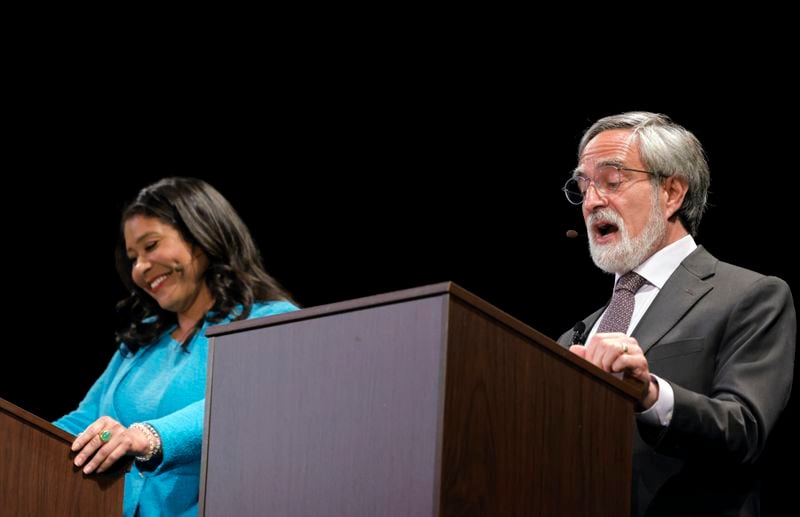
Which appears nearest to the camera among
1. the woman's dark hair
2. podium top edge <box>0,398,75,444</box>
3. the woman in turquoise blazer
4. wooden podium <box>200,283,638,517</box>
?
wooden podium <box>200,283,638,517</box>

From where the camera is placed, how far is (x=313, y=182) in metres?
4.80

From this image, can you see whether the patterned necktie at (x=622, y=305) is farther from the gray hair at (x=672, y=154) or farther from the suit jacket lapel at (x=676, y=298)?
the gray hair at (x=672, y=154)

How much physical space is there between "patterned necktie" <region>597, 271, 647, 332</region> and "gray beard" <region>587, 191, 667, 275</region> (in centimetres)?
3

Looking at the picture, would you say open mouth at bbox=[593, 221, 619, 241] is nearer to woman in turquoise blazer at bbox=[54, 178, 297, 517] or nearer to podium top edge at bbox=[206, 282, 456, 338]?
woman in turquoise blazer at bbox=[54, 178, 297, 517]

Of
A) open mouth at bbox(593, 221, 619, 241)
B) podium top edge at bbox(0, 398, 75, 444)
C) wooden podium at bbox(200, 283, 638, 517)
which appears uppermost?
open mouth at bbox(593, 221, 619, 241)

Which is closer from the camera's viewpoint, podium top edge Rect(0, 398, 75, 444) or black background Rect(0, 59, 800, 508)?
podium top edge Rect(0, 398, 75, 444)

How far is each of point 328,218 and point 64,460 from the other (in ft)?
7.44

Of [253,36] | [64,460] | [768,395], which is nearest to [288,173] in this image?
[253,36]

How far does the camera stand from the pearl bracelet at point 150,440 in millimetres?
A: 2699

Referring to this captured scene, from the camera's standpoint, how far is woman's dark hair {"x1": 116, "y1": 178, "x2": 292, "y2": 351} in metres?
3.33

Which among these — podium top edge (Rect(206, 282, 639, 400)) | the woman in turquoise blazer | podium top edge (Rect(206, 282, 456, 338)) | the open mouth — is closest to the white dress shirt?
the open mouth

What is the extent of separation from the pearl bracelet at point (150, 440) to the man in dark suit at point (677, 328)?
1.01 m

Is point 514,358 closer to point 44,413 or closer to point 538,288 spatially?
point 538,288

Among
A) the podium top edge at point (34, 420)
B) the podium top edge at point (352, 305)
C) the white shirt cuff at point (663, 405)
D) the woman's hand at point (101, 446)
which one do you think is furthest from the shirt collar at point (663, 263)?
the podium top edge at point (34, 420)
